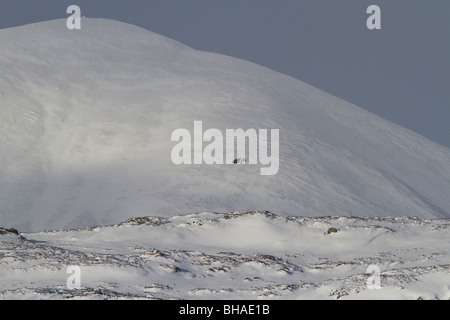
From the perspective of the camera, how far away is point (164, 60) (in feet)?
321

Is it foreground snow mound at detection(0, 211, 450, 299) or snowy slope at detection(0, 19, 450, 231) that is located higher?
snowy slope at detection(0, 19, 450, 231)

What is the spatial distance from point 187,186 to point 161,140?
12186 mm

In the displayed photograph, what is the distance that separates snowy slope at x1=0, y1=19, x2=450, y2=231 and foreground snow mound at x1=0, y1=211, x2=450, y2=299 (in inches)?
614

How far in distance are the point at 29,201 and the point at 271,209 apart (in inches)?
841

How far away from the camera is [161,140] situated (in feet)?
228

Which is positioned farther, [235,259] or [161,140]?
[161,140]

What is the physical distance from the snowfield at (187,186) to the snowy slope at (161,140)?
0.22 meters

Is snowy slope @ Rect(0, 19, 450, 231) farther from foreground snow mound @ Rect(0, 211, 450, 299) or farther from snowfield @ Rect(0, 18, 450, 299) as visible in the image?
foreground snow mound @ Rect(0, 211, 450, 299)

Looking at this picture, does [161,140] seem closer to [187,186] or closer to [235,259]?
[187,186]

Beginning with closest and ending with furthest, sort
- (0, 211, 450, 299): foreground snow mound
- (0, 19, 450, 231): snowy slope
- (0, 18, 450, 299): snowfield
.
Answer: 1. (0, 211, 450, 299): foreground snow mound
2. (0, 18, 450, 299): snowfield
3. (0, 19, 450, 231): snowy slope

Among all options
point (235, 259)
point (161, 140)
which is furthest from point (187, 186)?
point (235, 259)

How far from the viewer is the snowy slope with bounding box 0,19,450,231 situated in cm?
5812

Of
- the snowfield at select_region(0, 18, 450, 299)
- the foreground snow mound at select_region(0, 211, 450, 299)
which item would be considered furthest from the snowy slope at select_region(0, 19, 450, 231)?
the foreground snow mound at select_region(0, 211, 450, 299)
